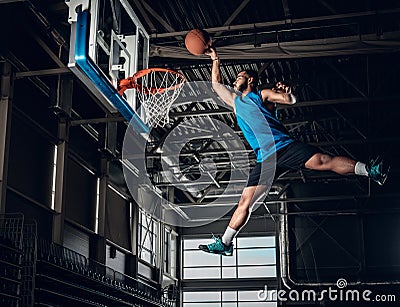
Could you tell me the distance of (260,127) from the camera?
26.6ft

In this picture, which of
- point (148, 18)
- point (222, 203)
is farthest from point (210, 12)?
point (222, 203)

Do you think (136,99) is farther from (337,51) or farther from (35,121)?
(35,121)

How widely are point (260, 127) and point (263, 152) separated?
311mm

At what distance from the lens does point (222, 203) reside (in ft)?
92.0

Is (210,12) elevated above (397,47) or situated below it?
above

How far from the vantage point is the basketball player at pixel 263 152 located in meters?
7.67

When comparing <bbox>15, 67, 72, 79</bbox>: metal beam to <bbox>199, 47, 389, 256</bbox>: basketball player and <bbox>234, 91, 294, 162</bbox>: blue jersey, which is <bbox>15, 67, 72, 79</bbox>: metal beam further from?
<bbox>234, 91, 294, 162</bbox>: blue jersey

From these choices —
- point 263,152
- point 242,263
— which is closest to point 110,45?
point 263,152

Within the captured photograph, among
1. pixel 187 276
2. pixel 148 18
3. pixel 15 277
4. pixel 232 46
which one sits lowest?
pixel 15 277

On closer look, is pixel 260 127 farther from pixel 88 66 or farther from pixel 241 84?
pixel 88 66

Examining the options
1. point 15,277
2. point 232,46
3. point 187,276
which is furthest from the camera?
point 187,276

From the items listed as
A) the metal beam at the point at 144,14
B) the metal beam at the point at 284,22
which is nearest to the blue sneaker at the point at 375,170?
the metal beam at the point at 284,22

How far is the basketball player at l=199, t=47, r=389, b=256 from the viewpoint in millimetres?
7672

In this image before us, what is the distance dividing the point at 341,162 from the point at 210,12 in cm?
793
